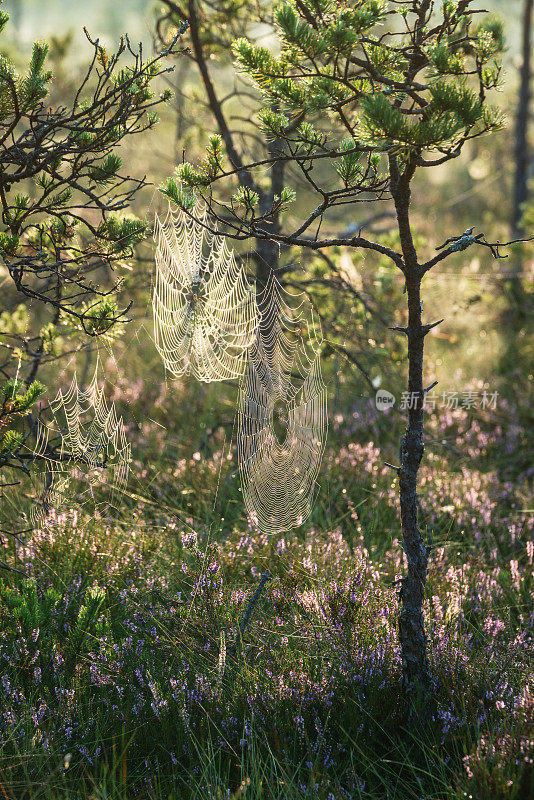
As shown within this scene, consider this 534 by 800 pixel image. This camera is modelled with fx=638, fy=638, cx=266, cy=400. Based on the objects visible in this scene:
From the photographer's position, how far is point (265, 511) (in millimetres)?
4523

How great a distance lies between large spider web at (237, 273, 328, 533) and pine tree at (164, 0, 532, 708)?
5.23ft

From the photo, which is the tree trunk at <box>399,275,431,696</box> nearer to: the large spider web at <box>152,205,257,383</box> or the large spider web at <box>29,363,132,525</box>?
the large spider web at <box>152,205,257,383</box>

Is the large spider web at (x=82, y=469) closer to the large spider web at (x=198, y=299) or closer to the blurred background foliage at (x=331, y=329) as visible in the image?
the blurred background foliage at (x=331, y=329)

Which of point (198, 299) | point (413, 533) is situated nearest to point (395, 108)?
point (413, 533)

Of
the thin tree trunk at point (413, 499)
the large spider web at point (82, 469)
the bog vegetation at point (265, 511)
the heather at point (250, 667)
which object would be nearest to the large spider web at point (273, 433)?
the bog vegetation at point (265, 511)

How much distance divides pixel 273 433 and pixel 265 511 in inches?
23.3

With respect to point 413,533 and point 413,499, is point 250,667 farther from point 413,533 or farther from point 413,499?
point 413,499

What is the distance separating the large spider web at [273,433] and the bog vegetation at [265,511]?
25 mm

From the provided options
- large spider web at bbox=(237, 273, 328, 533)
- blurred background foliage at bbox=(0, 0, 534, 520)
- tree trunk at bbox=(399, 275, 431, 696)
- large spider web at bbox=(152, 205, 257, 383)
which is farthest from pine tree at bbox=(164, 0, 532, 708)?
large spider web at bbox=(237, 273, 328, 533)

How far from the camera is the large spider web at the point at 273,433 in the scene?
4.56m

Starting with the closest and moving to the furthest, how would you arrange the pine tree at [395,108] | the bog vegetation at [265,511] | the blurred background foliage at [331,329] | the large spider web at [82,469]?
the pine tree at [395,108] → the bog vegetation at [265,511] → the large spider web at [82,469] → the blurred background foliage at [331,329]

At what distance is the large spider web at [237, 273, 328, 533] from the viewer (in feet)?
15.0

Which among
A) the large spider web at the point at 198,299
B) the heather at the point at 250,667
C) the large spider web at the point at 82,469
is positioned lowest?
the heather at the point at 250,667

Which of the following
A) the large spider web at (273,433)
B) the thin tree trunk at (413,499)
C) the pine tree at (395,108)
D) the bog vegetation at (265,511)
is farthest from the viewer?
the large spider web at (273,433)
